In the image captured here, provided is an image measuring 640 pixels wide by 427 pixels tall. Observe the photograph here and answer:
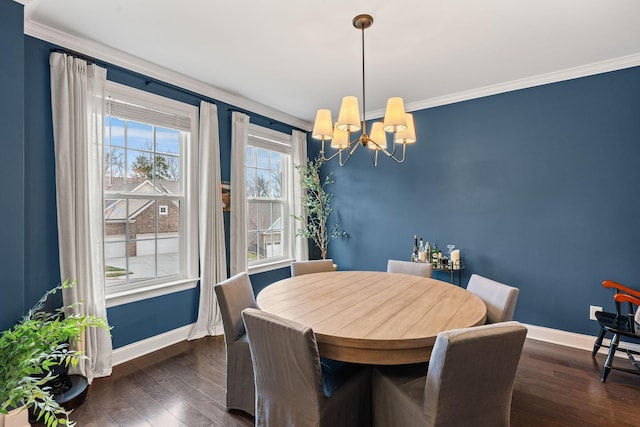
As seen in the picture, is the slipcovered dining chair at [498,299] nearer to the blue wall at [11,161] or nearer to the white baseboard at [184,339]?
the white baseboard at [184,339]

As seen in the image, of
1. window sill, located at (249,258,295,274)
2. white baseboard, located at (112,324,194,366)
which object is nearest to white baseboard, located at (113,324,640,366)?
white baseboard, located at (112,324,194,366)

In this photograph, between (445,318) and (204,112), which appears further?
(204,112)

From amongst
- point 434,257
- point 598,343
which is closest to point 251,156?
point 434,257

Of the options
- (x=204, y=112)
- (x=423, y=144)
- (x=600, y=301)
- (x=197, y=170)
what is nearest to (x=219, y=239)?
(x=197, y=170)

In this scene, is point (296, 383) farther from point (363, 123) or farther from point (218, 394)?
point (363, 123)

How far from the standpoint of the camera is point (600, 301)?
2.88 meters

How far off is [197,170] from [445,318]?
2.77 m

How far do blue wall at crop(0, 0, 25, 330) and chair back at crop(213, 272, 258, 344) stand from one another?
1.22m

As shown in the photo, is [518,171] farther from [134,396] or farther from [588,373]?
[134,396]

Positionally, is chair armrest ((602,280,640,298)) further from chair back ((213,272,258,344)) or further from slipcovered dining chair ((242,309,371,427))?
chair back ((213,272,258,344))

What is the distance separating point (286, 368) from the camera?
4.46 ft

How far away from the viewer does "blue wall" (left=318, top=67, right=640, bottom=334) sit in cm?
282

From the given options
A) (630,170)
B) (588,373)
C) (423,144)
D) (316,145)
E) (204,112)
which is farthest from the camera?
(316,145)

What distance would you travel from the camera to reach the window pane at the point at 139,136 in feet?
9.34
